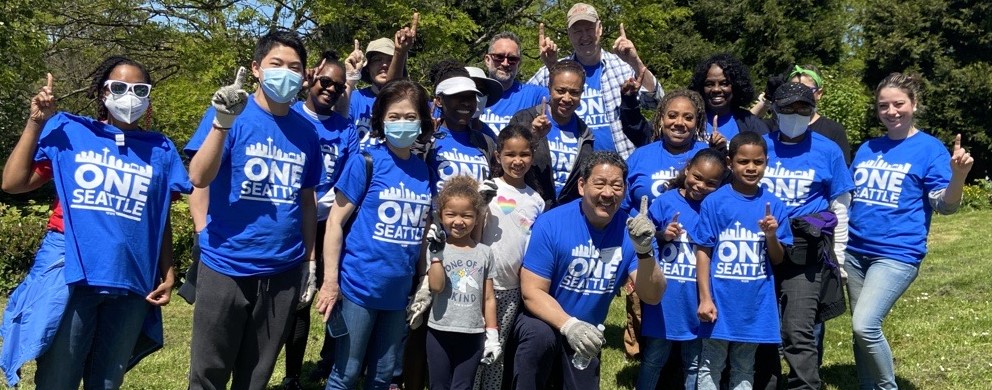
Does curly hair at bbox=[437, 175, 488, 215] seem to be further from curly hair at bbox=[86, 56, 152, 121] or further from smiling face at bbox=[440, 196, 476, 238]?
curly hair at bbox=[86, 56, 152, 121]

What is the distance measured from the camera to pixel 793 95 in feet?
17.9

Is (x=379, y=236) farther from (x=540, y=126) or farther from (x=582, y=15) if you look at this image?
(x=582, y=15)

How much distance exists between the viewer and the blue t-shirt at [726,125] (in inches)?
231

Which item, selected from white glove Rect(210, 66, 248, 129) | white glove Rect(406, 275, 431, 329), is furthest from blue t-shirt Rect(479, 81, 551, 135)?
white glove Rect(210, 66, 248, 129)

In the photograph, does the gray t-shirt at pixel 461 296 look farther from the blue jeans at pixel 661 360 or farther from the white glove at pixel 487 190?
the blue jeans at pixel 661 360

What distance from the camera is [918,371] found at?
21.9 feet

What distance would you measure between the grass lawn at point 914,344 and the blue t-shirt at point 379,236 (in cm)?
194

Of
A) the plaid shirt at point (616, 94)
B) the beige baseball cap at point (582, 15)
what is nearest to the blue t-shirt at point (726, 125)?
the plaid shirt at point (616, 94)

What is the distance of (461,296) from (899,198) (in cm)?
288

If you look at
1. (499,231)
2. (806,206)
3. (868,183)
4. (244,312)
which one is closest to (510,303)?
(499,231)

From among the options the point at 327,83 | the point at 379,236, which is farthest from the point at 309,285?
the point at 327,83

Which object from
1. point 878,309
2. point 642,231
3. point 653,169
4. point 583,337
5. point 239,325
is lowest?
point 239,325

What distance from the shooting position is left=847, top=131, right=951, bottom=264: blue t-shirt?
547 centimetres

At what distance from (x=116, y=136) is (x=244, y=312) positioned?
104cm
